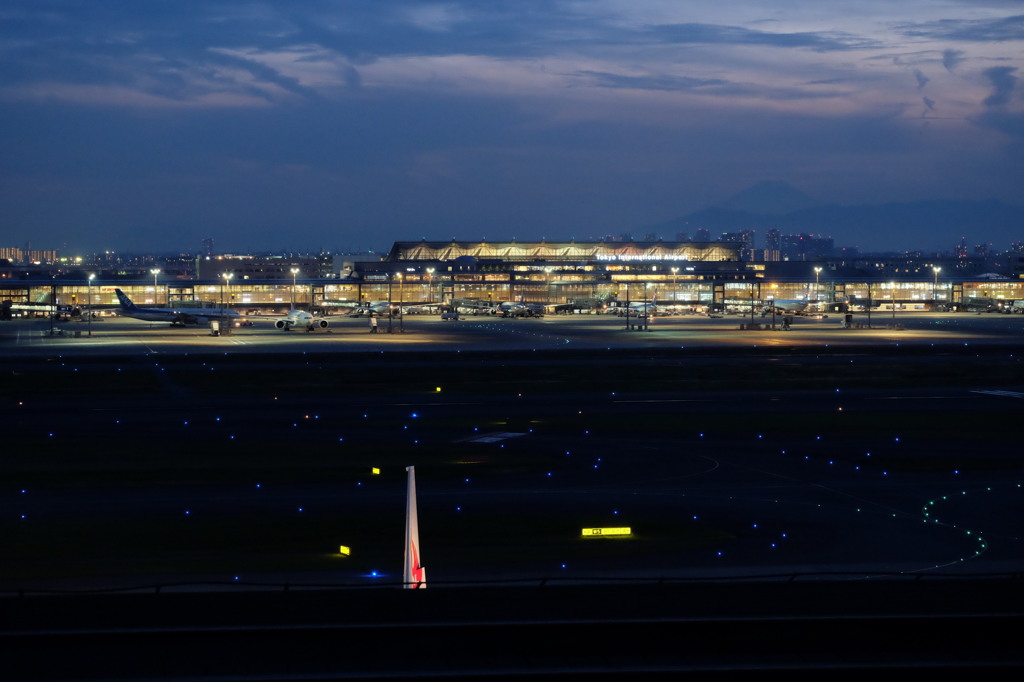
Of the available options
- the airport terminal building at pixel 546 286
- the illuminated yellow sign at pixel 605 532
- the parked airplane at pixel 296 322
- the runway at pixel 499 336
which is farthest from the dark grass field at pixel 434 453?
the airport terminal building at pixel 546 286

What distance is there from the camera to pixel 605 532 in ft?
69.5

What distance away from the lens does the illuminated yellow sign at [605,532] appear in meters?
21.1

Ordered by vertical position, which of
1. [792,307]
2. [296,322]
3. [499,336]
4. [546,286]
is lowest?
[499,336]

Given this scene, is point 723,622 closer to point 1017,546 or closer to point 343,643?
point 343,643

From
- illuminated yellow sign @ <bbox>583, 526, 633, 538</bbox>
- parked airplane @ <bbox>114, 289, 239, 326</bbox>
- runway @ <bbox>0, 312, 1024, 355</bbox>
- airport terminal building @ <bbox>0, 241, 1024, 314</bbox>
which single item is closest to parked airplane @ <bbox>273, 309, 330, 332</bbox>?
runway @ <bbox>0, 312, 1024, 355</bbox>

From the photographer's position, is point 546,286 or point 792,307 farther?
point 546,286

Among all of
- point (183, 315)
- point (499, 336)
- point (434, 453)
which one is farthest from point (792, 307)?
point (434, 453)

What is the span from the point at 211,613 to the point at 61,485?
54.6 feet

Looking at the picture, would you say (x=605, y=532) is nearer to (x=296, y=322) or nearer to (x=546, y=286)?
(x=296, y=322)

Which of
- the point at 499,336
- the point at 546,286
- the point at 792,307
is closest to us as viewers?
the point at 499,336

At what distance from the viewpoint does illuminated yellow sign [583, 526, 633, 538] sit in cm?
2108

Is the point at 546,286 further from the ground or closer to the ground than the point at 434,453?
further from the ground

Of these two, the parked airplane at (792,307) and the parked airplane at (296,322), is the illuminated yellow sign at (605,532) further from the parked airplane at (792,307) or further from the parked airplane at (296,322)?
the parked airplane at (792,307)

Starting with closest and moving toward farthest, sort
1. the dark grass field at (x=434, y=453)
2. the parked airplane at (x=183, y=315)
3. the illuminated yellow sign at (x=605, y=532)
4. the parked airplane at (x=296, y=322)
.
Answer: the dark grass field at (x=434, y=453), the illuminated yellow sign at (x=605, y=532), the parked airplane at (x=296, y=322), the parked airplane at (x=183, y=315)
